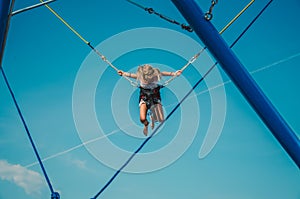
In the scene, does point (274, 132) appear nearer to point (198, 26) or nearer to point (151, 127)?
point (198, 26)

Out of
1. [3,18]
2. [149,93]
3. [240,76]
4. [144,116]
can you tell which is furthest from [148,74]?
[3,18]

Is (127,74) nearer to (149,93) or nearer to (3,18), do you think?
(149,93)

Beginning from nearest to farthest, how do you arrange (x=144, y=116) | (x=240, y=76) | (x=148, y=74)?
(x=240, y=76)
(x=144, y=116)
(x=148, y=74)

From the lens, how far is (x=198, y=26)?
3.38 meters

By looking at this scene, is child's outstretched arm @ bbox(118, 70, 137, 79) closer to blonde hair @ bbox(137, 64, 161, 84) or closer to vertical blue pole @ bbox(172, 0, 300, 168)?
blonde hair @ bbox(137, 64, 161, 84)

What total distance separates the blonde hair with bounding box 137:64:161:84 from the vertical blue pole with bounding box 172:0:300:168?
403 cm

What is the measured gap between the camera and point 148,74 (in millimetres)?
7574

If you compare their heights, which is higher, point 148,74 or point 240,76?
point 148,74

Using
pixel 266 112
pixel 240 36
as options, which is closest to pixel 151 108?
pixel 240 36

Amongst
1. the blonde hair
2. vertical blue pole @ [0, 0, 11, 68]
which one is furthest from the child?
vertical blue pole @ [0, 0, 11, 68]

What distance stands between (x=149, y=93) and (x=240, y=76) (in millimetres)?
3995

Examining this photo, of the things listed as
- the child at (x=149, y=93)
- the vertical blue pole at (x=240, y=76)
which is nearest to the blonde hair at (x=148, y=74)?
the child at (x=149, y=93)

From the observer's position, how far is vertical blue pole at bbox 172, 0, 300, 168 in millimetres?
3344

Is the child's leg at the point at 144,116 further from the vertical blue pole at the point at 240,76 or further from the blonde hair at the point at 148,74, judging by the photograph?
the vertical blue pole at the point at 240,76
